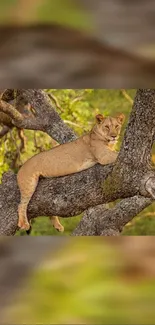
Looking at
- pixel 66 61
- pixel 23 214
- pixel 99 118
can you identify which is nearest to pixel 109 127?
pixel 99 118

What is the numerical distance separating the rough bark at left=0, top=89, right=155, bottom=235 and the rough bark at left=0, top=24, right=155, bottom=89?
0.22 metres

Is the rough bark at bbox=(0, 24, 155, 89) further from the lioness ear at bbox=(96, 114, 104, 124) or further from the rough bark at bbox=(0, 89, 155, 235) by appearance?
the lioness ear at bbox=(96, 114, 104, 124)

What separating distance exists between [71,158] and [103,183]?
0.10 metres

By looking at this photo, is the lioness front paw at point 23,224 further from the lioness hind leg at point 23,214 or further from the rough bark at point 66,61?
the rough bark at point 66,61

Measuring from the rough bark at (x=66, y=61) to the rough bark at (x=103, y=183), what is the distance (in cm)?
22

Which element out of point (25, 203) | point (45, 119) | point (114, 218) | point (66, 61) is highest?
point (66, 61)

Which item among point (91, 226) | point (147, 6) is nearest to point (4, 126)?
point (91, 226)

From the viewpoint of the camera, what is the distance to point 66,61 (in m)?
1.06

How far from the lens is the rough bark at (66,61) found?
105cm

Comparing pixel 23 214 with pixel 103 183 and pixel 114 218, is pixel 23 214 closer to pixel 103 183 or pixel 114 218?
pixel 103 183

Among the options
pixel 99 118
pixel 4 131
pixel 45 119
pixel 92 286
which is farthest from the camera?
pixel 4 131

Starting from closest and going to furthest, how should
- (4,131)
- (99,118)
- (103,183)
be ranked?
(103,183), (99,118), (4,131)

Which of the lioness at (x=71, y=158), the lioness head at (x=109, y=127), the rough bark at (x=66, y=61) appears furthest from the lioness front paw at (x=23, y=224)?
the rough bark at (x=66, y=61)

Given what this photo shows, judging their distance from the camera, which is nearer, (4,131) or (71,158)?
(71,158)
